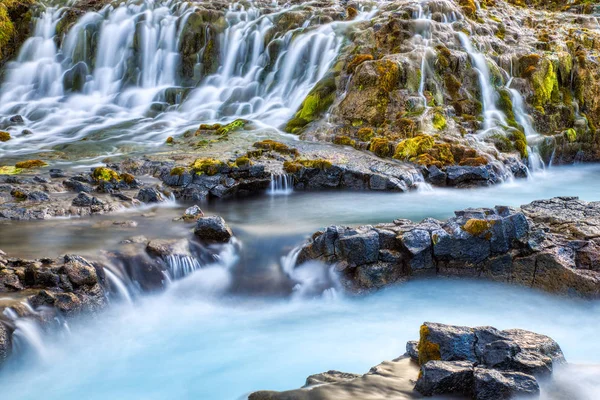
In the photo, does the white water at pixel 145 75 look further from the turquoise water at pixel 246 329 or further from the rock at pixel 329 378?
the rock at pixel 329 378

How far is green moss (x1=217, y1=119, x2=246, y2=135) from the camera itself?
15.6 m

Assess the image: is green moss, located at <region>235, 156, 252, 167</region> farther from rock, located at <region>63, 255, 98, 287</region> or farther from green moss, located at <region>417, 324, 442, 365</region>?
green moss, located at <region>417, 324, 442, 365</region>

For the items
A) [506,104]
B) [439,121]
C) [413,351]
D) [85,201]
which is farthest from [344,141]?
[413,351]

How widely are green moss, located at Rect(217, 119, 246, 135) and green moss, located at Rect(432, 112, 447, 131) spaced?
19.0ft

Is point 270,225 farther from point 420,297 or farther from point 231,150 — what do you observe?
point 231,150

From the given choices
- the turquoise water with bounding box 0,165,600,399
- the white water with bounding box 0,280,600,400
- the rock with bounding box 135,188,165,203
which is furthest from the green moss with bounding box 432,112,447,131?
the rock with bounding box 135,188,165,203

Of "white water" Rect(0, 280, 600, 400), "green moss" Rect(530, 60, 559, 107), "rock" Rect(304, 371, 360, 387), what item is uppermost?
"green moss" Rect(530, 60, 559, 107)

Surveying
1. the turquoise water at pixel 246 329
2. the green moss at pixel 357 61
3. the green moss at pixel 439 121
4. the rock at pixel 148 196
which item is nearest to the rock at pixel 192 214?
the turquoise water at pixel 246 329

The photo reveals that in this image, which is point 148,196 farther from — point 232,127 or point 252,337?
point 232,127

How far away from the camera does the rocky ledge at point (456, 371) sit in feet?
12.8

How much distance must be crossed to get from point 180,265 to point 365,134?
831cm

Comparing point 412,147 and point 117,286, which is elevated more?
point 412,147

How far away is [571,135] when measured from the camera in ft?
56.7

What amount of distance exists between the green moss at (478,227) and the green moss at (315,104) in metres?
8.98
